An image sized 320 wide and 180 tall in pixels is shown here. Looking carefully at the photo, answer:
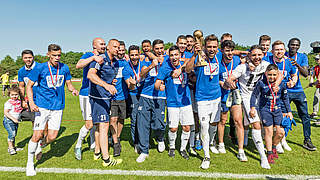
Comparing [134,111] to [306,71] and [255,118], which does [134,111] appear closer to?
[255,118]

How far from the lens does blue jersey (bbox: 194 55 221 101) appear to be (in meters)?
4.14

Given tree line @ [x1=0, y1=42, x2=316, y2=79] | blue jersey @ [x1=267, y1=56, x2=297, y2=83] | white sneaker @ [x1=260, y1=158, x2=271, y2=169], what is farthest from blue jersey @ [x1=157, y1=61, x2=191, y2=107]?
tree line @ [x1=0, y1=42, x2=316, y2=79]

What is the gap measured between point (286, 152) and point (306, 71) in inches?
76.2

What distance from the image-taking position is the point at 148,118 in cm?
478

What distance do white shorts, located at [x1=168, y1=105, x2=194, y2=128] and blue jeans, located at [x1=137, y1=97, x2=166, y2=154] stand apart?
0.48 m

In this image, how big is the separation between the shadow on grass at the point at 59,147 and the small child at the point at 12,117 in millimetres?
781

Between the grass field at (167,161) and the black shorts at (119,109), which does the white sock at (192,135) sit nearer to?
the grass field at (167,161)

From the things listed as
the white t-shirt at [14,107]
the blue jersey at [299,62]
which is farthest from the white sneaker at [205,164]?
the white t-shirt at [14,107]

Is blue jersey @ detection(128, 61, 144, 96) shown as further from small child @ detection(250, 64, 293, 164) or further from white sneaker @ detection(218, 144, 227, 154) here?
small child @ detection(250, 64, 293, 164)

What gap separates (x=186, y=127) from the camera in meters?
4.39

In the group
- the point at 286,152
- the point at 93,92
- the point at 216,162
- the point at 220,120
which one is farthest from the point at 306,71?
the point at 93,92

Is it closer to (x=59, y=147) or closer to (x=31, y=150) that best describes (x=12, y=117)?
(x=59, y=147)

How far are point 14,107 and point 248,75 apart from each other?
5.36 meters

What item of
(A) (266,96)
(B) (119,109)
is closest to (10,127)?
(B) (119,109)
